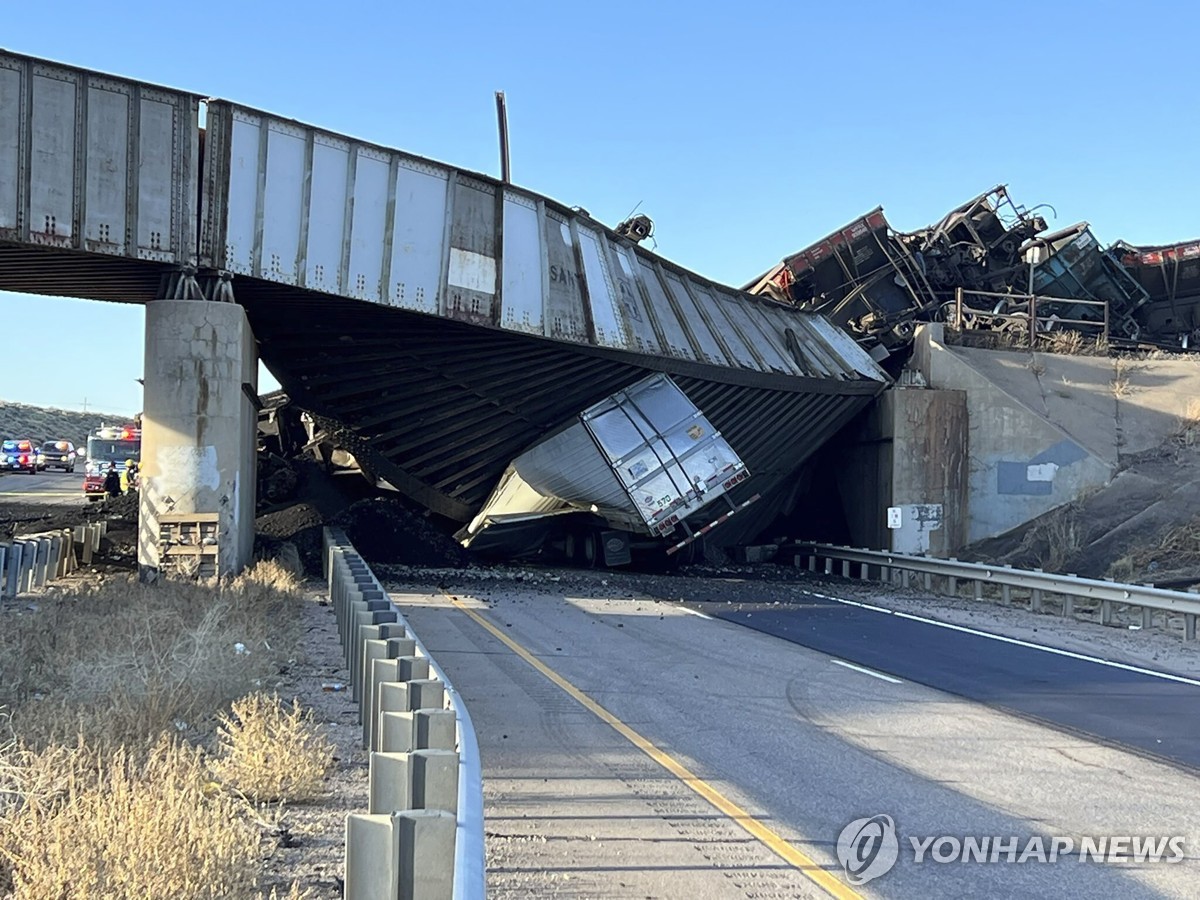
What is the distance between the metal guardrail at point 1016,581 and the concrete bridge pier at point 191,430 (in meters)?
13.5

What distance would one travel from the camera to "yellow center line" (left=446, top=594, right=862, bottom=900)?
5.39 metres

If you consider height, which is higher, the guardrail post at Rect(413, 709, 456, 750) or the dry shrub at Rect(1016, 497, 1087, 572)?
the dry shrub at Rect(1016, 497, 1087, 572)

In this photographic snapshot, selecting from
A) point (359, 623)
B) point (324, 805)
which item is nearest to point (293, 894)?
point (324, 805)

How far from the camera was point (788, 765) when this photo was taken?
25.0 ft

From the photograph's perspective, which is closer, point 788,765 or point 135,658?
point 788,765

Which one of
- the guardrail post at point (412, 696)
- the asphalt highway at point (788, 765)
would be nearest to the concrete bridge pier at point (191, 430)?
the asphalt highway at point (788, 765)

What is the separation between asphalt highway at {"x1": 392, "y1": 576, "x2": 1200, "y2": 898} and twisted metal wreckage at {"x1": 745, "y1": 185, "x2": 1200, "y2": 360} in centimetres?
1760

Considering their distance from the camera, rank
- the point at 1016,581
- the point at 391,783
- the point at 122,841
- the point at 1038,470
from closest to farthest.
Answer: the point at 391,783, the point at 122,841, the point at 1016,581, the point at 1038,470

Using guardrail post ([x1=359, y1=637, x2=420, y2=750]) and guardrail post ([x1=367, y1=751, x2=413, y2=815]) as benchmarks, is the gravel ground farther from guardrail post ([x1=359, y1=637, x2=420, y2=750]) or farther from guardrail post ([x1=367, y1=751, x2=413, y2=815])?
guardrail post ([x1=367, y1=751, x2=413, y2=815])

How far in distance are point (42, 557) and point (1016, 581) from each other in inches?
650

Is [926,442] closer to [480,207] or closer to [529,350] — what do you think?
[529,350]

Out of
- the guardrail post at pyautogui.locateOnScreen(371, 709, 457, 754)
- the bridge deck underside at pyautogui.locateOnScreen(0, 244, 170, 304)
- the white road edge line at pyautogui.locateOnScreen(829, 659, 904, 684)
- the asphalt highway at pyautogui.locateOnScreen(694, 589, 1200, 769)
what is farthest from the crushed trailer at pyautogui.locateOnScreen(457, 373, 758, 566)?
the guardrail post at pyautogui.locateOnScreen(371, 709, 457, 754)

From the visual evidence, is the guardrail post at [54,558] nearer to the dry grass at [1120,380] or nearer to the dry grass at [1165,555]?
the dry grass at [1165,555]

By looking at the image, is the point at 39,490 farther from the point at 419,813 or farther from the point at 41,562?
the point at 419,813
